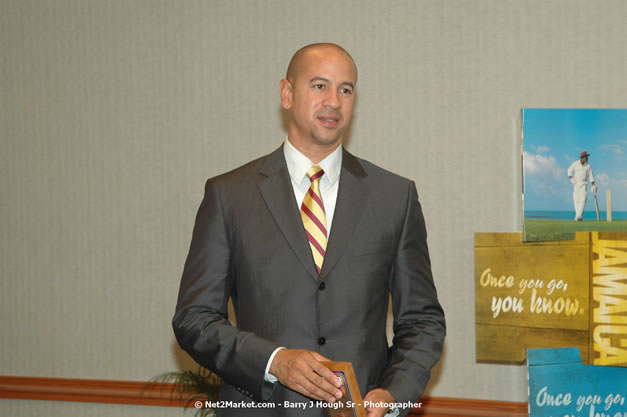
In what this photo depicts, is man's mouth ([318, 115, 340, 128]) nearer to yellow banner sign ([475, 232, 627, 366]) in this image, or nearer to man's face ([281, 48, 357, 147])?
man's face ([281, 48, 357, 147])

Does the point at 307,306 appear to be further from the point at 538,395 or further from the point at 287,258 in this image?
the point at 538,395

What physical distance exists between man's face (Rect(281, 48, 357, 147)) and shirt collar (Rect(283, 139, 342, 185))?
0.07m

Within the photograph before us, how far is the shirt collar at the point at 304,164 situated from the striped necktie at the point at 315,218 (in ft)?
0.07

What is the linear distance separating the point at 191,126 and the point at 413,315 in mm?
1973

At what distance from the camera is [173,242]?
3.59 meters

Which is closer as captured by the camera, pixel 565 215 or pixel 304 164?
pixel 304 164

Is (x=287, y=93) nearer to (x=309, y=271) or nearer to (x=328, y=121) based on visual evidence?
(x=328, y=121)

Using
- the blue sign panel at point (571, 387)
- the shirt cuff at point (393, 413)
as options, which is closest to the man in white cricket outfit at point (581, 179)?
the blue sign panel at point (571, 387)

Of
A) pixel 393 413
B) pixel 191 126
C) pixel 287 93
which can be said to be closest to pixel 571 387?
pixel 393 413

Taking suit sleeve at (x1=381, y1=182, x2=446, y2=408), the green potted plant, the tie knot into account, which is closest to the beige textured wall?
the green potted plant

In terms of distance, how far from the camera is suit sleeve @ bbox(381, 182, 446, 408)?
1810 millimetres

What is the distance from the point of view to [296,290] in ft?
6.02

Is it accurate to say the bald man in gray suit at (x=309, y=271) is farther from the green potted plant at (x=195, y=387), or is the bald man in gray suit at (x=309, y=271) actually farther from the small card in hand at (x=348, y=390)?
the green potted plant at (x=195, y=387)

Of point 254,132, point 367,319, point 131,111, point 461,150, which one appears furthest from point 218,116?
point 367,319
